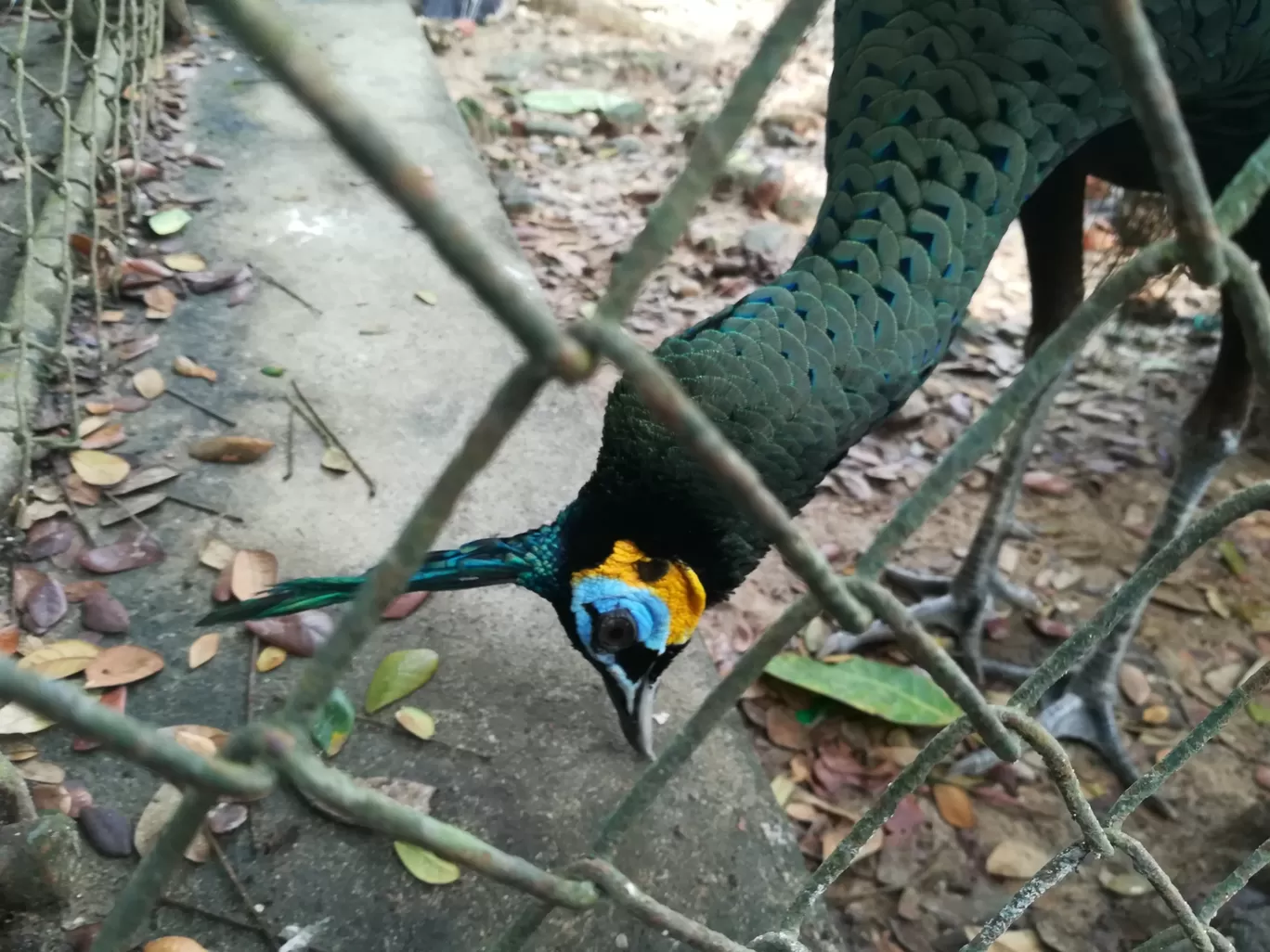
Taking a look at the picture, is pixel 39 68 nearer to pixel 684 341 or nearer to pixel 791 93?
pixel 684 341

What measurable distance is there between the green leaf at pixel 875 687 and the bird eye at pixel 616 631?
1.95 ft

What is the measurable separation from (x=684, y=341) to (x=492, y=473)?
79cm

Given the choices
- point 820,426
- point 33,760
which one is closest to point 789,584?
point 820,426

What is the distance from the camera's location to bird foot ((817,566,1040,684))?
243 centimetres

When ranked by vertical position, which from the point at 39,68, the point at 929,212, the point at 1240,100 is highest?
the point at 1240,100

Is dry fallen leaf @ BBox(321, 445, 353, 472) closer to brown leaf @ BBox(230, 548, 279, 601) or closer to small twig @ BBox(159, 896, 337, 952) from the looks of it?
brown leaf @ BBox(230, 548, 279, 601)

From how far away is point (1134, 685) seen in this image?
246 centimetres

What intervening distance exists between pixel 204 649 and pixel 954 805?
1.64 meters

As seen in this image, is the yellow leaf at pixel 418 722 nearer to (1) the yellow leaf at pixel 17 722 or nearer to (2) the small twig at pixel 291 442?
(1) the yellow leaf at pixel 17 722

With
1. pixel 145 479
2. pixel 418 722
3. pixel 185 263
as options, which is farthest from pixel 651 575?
pixel 185 263

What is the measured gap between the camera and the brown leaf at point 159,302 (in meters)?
2.60

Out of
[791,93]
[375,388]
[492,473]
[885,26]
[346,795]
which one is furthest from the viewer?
[791,93]

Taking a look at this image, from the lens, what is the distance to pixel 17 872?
1.24 m

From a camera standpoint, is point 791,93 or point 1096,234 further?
point 791,93
